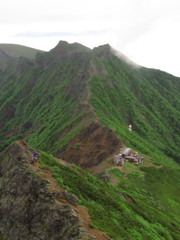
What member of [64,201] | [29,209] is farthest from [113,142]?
[64,201]

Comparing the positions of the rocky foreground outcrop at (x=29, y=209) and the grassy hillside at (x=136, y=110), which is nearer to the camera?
the rocky foreground outcrop at (x=29, y=209)

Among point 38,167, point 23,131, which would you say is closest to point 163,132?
point 23,131

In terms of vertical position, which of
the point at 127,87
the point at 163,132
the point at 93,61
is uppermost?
the point at 93,61

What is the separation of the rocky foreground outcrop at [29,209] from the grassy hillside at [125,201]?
2.80m

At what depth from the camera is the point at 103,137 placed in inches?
3728

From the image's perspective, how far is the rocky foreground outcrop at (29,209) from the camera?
96.9 feet

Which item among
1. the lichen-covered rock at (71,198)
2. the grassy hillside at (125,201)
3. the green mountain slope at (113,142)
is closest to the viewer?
the lichen-covered rock at (71,198)

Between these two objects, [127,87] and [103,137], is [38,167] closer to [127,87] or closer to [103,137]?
[103,137]

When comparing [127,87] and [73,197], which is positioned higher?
[127,87]

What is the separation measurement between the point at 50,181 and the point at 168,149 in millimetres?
114433

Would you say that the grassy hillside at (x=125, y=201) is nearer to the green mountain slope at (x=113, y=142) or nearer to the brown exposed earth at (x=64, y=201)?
the green mountain slope at (x=113, y=142)

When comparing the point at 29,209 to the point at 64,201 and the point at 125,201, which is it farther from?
the point at 125,201

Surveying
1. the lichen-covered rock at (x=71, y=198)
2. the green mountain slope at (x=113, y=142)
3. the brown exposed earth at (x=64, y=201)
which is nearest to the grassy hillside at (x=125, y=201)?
the green mountain slope at (x=113, y=142)

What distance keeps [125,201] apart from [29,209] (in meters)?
18.9
